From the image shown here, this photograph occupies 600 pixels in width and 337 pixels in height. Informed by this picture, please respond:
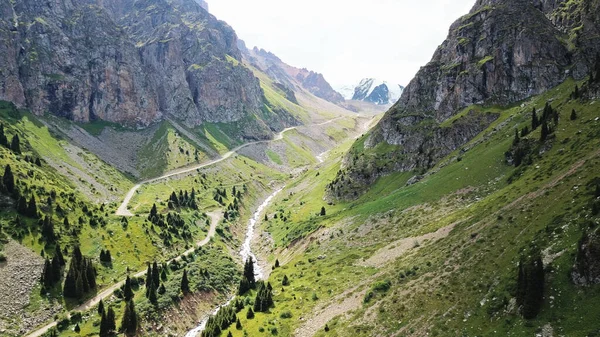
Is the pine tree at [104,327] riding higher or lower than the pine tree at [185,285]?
higher

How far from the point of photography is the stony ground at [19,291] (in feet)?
225

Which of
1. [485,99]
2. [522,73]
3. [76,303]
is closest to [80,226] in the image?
[76,303]

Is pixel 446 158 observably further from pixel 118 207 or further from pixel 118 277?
pixel 118 207

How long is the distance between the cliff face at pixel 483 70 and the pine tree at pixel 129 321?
86191mm

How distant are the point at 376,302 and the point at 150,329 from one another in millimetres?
45353

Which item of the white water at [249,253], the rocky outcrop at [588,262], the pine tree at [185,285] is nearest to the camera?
the rocky outcrop at [588,262]

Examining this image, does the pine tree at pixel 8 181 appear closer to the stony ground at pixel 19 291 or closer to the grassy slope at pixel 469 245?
the stony ground at pixel 19 291

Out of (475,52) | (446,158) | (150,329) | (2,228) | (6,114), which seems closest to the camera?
(150,329)

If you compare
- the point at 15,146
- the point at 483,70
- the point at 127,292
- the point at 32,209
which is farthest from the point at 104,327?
the point at 483,70

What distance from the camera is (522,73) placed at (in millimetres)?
125875

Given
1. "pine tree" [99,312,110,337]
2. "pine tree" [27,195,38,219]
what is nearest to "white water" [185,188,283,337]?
"pine tree" [99,312,110,337]

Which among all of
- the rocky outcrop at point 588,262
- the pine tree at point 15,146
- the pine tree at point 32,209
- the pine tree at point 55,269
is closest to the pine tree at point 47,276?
the pine tree at point 55,269

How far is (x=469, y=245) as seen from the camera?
185 feet

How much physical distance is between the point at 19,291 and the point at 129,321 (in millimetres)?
22762
